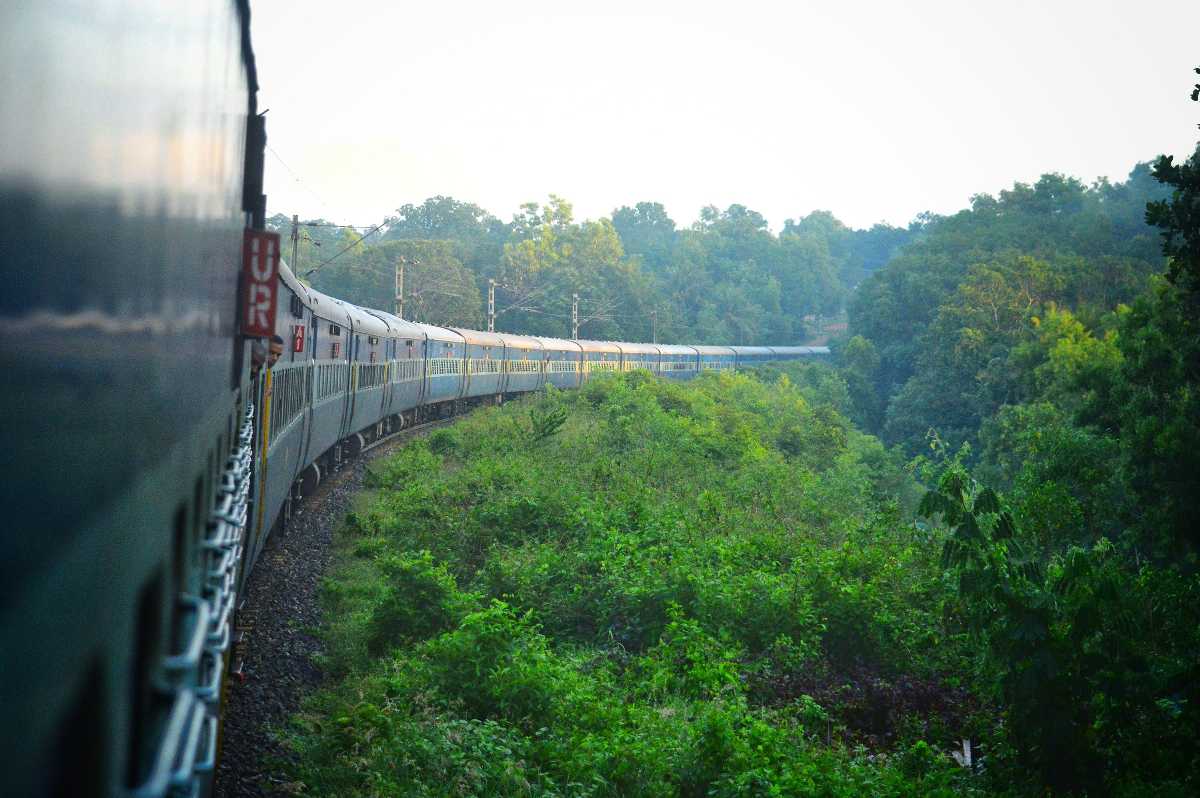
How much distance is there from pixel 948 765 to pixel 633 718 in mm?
2455

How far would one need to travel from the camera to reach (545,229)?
8625 centimetres

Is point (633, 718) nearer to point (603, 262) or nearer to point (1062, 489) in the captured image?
point (1062, 489)

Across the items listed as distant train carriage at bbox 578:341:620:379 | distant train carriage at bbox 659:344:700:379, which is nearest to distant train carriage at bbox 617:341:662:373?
distant train carriage at bbox 659:344:700:379

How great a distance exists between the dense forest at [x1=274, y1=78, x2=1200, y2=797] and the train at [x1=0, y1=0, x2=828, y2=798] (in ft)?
16.2

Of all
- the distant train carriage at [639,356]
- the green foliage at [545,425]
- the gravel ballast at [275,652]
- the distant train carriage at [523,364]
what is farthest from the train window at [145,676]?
the distant train carriage at [639,356]

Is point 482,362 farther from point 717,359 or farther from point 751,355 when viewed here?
point 751,355

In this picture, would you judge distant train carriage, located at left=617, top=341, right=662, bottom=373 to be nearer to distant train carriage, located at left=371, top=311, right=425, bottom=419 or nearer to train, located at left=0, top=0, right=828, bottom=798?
distant train carriage, located at left=371, top=311, right=425, bottom=419

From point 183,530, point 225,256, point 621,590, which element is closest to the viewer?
point 183,530

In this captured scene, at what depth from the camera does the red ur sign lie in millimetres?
5578

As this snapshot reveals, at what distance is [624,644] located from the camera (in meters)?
11.6

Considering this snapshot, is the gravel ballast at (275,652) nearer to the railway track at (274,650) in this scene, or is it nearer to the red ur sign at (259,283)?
the railway track at (274,650)

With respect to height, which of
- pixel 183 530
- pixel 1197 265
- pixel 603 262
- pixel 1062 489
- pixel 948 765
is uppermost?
pixel 603 262

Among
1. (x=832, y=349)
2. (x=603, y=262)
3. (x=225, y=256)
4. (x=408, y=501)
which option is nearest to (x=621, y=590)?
(x=408, y=501)

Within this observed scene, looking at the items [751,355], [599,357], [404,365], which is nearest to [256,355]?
[404,365]
